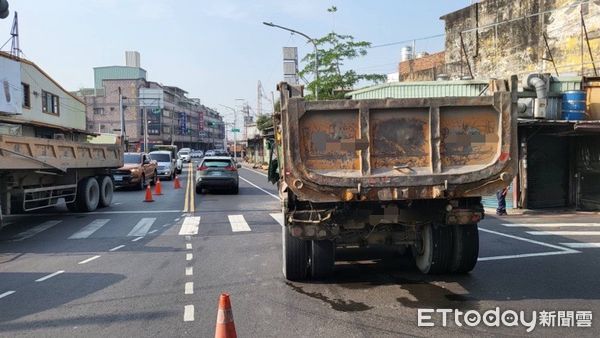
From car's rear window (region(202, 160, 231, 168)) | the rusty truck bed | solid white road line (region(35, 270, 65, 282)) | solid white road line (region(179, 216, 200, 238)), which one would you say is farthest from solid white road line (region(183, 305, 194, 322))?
car's rear window (region(202, 160, 231, 168))

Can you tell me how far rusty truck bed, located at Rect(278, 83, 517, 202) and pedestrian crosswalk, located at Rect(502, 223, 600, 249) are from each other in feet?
16.4

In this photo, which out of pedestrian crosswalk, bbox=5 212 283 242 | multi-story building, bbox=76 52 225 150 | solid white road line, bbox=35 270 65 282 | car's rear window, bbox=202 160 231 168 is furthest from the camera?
multi-story building, bbox=76 52 225 150

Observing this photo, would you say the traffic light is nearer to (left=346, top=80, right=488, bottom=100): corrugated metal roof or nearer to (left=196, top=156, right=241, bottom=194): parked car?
(left=346, top=80, right=488, bottom=100): corrugated metal roof

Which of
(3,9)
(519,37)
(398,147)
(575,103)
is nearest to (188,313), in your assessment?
(398,147)

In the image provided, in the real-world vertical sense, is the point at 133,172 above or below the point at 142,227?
above

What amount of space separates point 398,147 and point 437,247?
5.71ft

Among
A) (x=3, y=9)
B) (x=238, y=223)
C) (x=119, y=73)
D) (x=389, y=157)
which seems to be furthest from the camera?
(x=119, y=73)

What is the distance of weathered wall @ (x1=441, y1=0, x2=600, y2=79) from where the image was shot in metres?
20.6

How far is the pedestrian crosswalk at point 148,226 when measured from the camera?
11812mm

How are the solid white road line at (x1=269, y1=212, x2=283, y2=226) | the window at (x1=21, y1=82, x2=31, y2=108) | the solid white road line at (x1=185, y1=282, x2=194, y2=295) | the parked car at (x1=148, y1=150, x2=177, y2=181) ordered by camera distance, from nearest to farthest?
the solid white road line at (x1=185, y1=282, x2=194, y2=295) < the solid white road line at (x1=269, y1=212, x2=283, y2=226) < the parked car at (x1=148, y1=150, x2=177, y2=181) < the window at (x1=21, y1=82, x2=31, y2=108)

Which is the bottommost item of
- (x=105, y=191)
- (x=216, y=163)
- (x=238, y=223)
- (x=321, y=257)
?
(x=238, y=223)

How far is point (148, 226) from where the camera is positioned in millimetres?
12984

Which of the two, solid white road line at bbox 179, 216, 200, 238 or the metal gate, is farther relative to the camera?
the metal gate

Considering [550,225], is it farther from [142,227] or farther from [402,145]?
[142,227]
